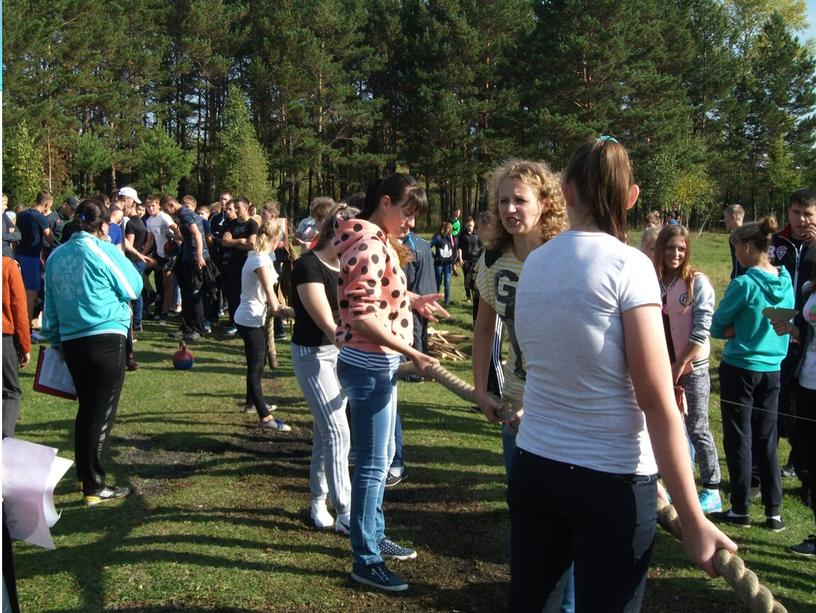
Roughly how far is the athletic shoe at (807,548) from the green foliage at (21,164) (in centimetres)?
3678

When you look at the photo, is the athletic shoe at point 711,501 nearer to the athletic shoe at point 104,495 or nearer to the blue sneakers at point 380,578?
the blue sneakers at point 380,578

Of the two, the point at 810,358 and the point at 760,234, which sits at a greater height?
the point at 760,234

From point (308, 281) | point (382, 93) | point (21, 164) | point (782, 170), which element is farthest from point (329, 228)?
point (782, 170)

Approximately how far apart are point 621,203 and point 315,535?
131 inches

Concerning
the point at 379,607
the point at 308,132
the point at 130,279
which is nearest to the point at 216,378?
the point at 130,279

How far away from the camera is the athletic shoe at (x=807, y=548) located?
4863mm

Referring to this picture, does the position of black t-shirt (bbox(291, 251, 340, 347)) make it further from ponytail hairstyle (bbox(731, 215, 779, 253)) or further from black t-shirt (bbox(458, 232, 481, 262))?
black t-shirt (bbox(458, 232, 481, 262))

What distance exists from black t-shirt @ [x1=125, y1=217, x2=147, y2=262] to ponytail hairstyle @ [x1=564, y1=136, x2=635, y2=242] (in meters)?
12.4

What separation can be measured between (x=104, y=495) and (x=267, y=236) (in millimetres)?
2945

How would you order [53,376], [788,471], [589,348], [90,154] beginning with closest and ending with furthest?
1. [589,348]
2. [53,376]
3. [788,471]
4. [90,154]

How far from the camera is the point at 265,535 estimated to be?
15.8 feet

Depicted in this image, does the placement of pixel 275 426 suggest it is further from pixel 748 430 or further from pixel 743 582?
pixel 743 582

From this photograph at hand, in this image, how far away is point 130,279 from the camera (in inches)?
221

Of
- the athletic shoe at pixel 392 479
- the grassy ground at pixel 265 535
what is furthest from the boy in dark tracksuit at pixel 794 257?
the athletic shoe at pixel 392 479
